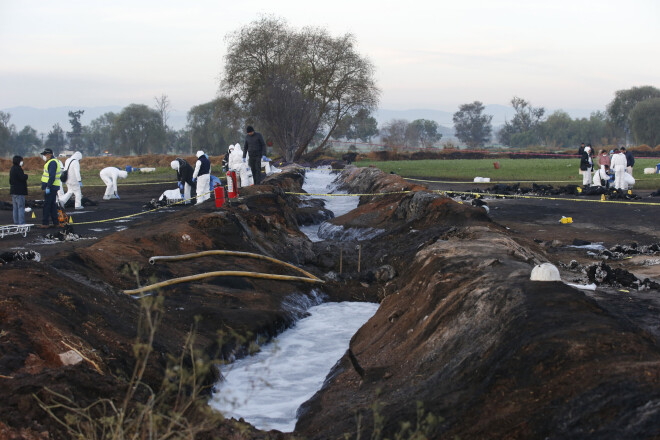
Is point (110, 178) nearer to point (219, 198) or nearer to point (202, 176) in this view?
point (202, 176)

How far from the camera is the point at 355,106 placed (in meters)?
67.2

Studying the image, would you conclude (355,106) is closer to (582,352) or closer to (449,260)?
(449,260)

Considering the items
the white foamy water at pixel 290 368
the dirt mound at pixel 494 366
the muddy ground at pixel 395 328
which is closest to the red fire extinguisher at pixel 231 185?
the muddy ground at pixel 395 328

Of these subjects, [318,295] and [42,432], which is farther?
[318,295]

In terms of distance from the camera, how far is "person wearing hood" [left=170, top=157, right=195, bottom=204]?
23.3 m

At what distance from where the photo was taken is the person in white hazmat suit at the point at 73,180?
2252 centimetres

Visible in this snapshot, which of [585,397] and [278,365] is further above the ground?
[585,397]

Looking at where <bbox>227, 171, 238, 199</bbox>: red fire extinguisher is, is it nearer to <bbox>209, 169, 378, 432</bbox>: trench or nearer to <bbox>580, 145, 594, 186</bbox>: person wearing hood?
<bbox>209, 169, 378, 432</bbox>: trench

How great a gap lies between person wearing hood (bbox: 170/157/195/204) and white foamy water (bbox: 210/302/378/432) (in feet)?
40.9

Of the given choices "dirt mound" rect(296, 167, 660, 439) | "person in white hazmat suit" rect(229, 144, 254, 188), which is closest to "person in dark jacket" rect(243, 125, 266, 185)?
"person in white hazmat suit" rect(229, 144, 254, 188)

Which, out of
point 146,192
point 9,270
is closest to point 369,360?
point 9,270

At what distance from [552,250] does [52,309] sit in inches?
410

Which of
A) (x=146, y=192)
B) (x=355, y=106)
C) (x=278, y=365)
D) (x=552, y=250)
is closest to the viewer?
(x=278, y=365)

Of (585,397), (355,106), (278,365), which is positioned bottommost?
(278,365)
